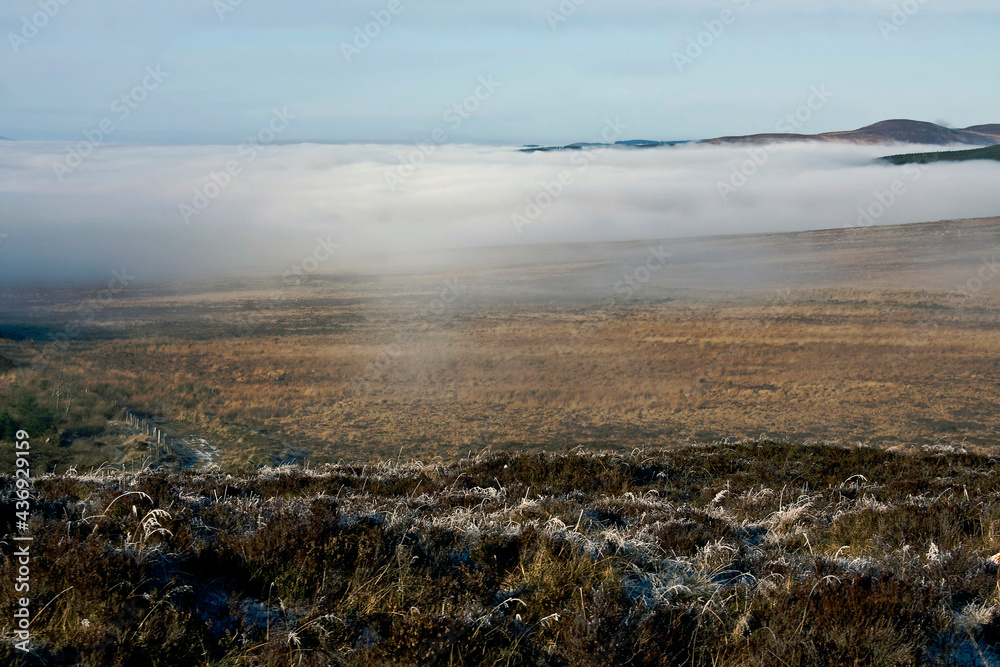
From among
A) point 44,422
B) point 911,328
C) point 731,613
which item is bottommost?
point 911,328

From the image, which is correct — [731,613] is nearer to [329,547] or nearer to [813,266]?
[329,547]

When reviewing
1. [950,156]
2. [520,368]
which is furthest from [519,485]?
[950,156]

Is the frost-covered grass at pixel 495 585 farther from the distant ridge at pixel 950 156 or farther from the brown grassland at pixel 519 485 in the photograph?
the distant ridge at pixel 950 156

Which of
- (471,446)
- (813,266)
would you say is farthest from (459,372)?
(813,266)

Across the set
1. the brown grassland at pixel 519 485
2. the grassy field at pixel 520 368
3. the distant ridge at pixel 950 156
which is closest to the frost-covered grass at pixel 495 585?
the brown grassland at pixel 519 485

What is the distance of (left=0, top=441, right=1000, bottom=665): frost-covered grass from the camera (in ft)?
10.3

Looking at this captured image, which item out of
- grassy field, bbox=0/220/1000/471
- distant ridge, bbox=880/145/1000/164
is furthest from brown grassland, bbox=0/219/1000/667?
distant ridge, bbox=880/145/1000/164

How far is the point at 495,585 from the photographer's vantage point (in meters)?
3.86

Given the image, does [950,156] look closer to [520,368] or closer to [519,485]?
[520,368]

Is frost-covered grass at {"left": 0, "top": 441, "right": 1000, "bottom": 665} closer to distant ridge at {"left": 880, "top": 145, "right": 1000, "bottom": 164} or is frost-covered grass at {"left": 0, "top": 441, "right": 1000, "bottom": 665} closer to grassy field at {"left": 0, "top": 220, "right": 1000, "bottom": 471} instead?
grassy field at {"left": 0, "top": 220, "right": 1000, "bottom": 471}

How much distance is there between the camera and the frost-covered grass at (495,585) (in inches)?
124

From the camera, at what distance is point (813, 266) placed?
5938 centimetres

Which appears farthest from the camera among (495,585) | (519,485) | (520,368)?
(520,368)

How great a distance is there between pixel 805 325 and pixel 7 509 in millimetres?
33892
